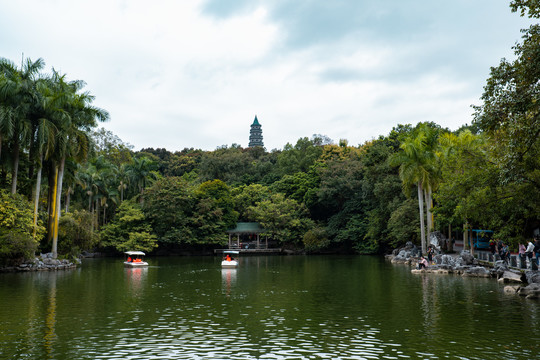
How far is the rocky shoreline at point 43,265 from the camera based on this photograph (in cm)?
2917

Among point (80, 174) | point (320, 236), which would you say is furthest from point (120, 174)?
point (320, 236)

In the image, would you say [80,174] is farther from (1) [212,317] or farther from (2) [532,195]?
(2) [532,195]

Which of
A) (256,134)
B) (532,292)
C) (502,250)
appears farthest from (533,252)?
(256,134)

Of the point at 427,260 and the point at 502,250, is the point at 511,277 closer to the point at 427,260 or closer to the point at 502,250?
the point at 502,250

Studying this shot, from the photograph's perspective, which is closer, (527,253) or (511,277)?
(511,277)

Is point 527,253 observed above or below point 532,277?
above

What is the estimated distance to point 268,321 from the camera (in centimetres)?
1345

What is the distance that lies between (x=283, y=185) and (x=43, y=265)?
36257mm

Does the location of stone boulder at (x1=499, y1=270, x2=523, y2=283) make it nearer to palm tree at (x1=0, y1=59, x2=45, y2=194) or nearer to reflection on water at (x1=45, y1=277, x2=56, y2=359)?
reflection on water at (x1=45, y1=277, x2=56, y2=359)

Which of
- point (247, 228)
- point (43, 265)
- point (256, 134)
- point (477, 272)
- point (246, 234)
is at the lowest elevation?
point (477, 272)

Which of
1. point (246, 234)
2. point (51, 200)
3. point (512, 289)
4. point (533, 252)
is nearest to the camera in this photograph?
point (512, 289)

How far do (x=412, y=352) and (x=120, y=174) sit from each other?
52.6 m

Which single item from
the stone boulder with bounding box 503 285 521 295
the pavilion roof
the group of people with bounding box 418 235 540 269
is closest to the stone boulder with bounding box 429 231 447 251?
the group of people with bounding box 418 235 540 269

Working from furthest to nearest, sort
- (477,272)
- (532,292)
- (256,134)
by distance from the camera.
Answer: (256,134)
(477,272)
(532,292)
